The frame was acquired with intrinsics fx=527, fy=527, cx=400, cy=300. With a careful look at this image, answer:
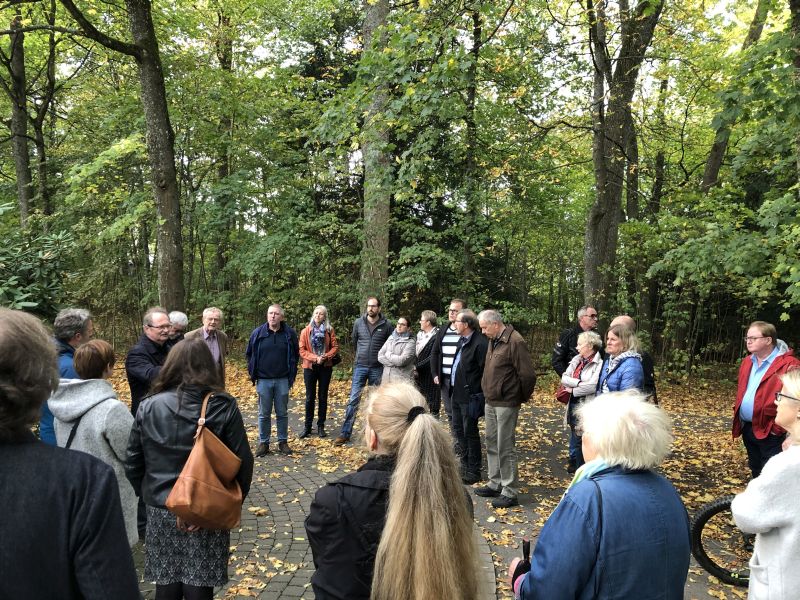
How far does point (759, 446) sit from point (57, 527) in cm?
536

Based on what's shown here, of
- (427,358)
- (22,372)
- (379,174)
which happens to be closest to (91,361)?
(22,372)

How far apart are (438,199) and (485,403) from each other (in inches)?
327

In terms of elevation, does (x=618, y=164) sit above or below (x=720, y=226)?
above

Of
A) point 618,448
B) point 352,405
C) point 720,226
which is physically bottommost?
point 352,405

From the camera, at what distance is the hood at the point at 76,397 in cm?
321

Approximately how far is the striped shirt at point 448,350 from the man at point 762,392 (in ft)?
10.1

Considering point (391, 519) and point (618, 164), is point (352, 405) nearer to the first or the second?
point (391, 519)

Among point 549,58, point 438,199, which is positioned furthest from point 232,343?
point 549,58

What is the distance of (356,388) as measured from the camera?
778 centimetres

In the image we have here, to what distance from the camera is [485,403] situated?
18.5 feet

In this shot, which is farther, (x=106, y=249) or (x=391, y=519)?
(x=106, y=249)

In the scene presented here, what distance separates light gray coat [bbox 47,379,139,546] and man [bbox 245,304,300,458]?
3.54 meters

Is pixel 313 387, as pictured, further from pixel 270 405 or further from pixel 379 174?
pixel 379 174

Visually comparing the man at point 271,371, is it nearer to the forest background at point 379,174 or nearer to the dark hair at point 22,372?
the forest background at point 379,174
